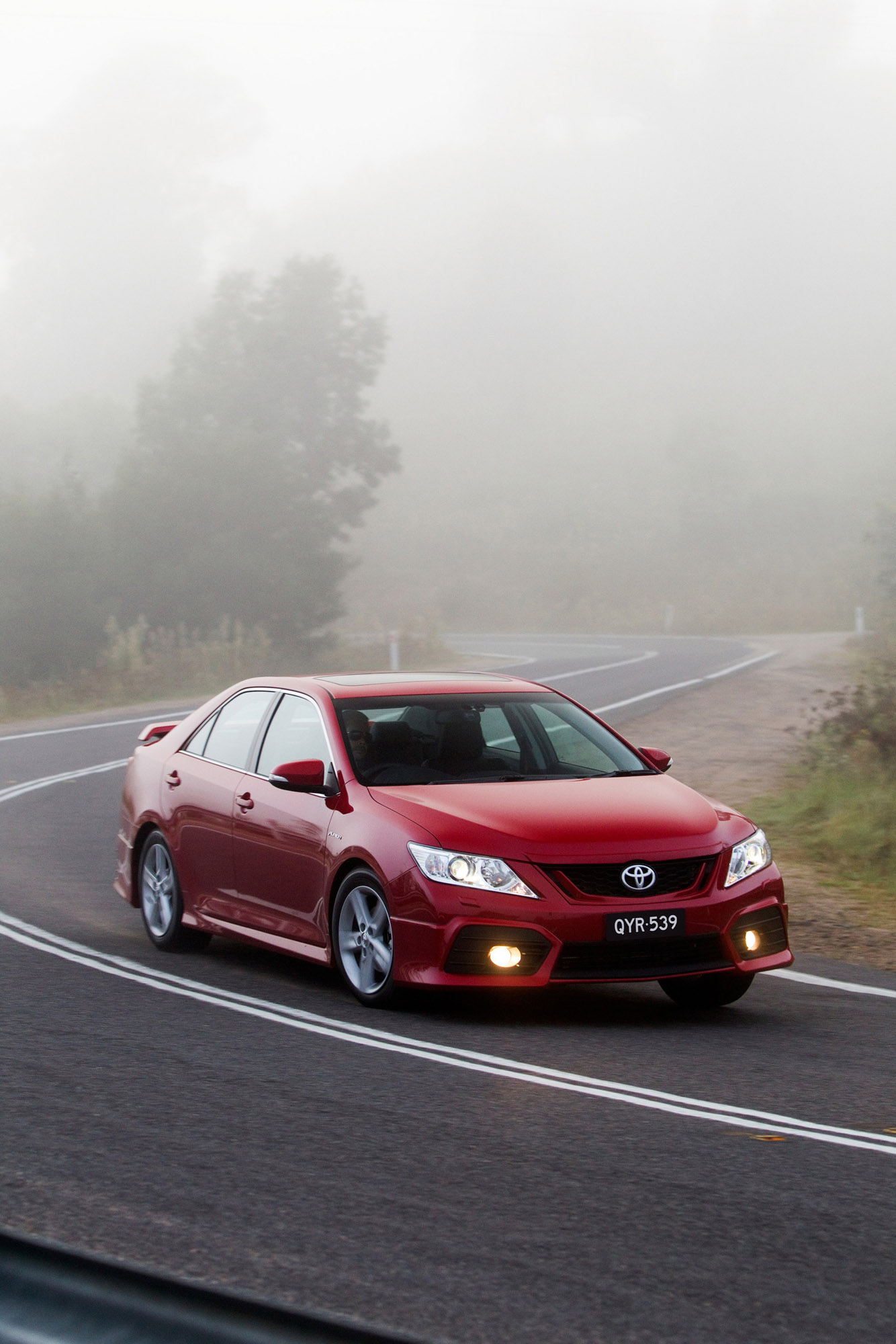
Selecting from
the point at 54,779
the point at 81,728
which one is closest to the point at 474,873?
the point at 54,779

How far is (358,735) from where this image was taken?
8016 millimetres

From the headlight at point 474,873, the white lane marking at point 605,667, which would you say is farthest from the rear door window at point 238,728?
the white lane marking at point 605,667

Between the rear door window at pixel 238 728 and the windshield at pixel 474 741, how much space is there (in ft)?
1.98

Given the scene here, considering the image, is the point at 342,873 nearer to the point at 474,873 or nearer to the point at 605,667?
the point at 474,873

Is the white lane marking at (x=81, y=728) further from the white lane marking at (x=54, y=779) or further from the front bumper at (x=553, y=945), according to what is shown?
the front bumper at (x=553, y=945)

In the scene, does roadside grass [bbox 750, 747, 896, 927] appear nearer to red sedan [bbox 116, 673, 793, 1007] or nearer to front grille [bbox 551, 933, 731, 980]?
red sedan [bbox 116, 673, 793, 1007]

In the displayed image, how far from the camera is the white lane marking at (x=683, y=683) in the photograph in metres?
25.0

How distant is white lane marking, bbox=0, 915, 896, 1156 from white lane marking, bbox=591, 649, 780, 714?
43.6 ft

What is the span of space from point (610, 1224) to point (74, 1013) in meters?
3.43

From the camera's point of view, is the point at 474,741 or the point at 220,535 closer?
the point at 474,741

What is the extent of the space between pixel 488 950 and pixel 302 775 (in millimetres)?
1299

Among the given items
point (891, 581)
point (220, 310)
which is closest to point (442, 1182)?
point (891, 581)

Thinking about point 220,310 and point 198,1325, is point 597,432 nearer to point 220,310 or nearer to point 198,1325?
point 220,310

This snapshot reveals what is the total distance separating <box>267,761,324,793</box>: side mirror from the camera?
757 centimetres
